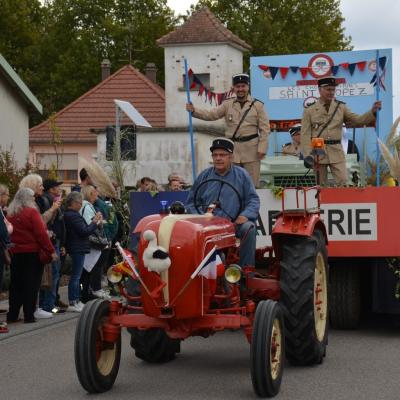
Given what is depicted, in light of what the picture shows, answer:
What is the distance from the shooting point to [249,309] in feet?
29.6

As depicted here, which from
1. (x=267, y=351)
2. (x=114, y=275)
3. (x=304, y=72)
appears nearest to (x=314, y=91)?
(x=304, y=72)

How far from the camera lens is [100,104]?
185 feet

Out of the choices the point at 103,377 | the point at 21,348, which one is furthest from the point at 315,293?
Result: the point at 21,348

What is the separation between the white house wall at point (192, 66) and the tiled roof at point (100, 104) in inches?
157

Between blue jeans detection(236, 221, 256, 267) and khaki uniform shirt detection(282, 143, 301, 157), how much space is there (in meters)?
6.07

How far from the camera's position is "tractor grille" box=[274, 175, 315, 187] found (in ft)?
46.5

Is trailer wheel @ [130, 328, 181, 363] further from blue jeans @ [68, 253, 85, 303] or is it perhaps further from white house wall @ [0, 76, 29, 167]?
white house wall @ [0, 76, 29, 167]

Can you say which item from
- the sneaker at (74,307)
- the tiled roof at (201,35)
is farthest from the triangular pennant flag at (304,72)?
the tiled roof at (201,35)

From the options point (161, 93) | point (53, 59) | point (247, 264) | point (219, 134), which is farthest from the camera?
point (53, 59)

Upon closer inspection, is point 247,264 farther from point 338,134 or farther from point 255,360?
point 338,134

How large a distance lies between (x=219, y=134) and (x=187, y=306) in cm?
4111

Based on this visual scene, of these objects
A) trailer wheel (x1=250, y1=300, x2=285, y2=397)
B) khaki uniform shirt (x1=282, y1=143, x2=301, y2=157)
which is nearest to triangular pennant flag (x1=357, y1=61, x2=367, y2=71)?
khaki uniform shirt (x1=282, y1=143, x2=301, y2=157)

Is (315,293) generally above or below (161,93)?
below

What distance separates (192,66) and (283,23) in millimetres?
9605
